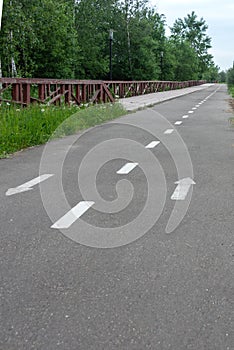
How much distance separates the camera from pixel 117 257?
3.85 metres

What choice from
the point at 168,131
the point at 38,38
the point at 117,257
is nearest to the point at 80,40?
the point at 38,38

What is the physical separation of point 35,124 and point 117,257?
23.5ft

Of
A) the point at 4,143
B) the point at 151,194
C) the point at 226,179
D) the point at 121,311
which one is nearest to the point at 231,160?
the point at 226,179

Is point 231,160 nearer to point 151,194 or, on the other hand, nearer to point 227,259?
point 151,194

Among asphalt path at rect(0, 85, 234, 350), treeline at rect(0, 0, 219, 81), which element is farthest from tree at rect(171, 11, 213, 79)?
asphalt path at rect(0, 85, 234, 350)

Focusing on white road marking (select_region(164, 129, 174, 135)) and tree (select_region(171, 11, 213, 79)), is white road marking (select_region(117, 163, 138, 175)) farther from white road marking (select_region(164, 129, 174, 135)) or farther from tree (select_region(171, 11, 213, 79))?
tree (select_region(171, 11, 213, 79))

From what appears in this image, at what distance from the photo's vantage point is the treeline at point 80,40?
83.5 ft

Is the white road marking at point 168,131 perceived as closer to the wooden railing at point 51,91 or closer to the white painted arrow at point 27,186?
the wooden railing at point 51,91

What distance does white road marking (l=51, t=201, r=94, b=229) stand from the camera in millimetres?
4605

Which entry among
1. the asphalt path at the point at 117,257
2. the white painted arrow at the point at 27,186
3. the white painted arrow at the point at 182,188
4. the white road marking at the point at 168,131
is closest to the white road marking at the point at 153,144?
the white road marking at the point at 168,131

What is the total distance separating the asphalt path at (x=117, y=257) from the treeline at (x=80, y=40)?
18.7m

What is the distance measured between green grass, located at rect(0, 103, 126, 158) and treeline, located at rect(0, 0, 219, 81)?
1177cm

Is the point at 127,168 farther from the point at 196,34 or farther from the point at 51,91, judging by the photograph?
the point at 196,34

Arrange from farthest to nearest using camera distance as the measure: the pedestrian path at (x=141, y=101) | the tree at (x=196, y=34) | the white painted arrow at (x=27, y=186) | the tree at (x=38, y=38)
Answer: the tree at (x=196, y=34)
the tree at (x=38, y=38)
the pedestrian path at (x=141, y=101)
the white painted arrow at (x=27, y=186)
